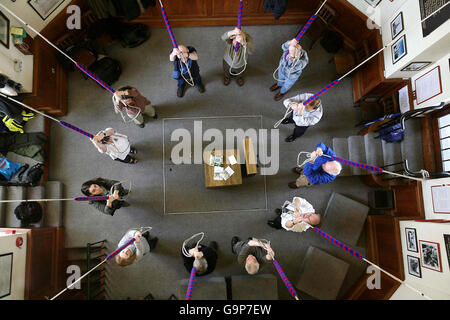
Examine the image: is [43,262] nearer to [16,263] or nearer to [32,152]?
[16,263]

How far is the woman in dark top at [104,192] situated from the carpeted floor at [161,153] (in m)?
0.65

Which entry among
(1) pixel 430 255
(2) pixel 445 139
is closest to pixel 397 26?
(2) pixel 445 139

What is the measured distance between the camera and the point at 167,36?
487 centimetres

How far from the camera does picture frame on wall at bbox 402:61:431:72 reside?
349cm

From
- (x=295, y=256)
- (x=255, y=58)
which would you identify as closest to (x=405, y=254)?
(x=295, y=256)

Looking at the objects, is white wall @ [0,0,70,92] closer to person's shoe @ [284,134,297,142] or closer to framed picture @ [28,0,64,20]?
framed picture @ [28,0,64,20]

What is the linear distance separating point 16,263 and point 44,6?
4040mm

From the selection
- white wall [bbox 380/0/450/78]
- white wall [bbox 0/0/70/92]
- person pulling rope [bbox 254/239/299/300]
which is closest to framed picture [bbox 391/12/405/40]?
white wall [bbox 380/0/450/78]

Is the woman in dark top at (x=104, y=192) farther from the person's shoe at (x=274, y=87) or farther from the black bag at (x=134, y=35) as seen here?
the person's shoe at (x=274, y=87)

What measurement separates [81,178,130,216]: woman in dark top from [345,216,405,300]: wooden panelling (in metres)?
4.29

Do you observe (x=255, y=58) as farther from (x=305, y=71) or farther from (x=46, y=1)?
(x=46, y=1)

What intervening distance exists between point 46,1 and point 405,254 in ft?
22.8

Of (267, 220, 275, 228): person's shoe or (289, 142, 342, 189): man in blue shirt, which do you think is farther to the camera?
(267, 220, 275, 228): person's shoe

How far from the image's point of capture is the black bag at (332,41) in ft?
14.7
